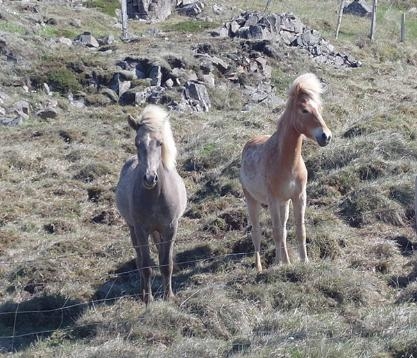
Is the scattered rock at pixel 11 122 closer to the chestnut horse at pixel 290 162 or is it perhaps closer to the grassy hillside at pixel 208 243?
the grassy hillside at pixel 208 243

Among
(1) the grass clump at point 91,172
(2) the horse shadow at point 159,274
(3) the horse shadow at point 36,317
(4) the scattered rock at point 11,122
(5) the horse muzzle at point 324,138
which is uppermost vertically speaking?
(5) the horse muzzle at point 324,138

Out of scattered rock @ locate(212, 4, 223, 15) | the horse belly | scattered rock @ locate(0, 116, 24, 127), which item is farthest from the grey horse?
scattered rock @ locate(212, 4, 223, 15)

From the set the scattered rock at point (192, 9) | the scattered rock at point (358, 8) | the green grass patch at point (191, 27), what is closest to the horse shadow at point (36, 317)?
the green grass patch at point (191, 27)

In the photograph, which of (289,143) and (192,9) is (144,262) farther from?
(192,9)

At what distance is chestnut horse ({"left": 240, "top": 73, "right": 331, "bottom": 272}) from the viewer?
366 inches

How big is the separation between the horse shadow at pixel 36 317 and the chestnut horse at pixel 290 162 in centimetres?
222

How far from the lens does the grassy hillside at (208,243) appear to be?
7695mm

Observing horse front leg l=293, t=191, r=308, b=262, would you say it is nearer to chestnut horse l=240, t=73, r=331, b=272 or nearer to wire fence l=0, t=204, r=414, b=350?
chestnut horse l=240, t=73, r=331, b=272

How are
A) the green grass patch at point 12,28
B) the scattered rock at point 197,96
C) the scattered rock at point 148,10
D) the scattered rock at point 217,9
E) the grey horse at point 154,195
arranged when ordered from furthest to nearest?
the scattered rock at point 217,9, the scattered rock at point 148,10, the green grass patch at point 12,28, the scattered rock at point 197,96, the grey horse at point 154,195

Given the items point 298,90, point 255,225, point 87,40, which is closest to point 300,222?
point 255,225

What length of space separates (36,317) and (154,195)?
5.95 ft

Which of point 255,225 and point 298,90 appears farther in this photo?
point 255,225

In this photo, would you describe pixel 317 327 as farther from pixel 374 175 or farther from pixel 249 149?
pixel 374 175

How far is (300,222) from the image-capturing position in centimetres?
965
